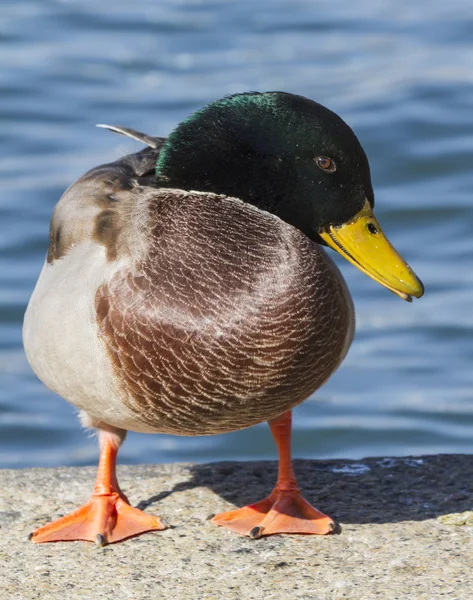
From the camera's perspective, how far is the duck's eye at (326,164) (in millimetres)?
3756

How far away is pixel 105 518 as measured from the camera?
13.4ft

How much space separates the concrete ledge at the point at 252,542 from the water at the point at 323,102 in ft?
4.48

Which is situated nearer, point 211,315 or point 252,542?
point 211,315

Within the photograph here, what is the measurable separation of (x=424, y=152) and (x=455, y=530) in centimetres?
642

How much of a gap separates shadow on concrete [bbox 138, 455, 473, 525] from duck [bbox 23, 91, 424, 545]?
275mm

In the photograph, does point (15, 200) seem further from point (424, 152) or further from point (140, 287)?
point (140, 287)

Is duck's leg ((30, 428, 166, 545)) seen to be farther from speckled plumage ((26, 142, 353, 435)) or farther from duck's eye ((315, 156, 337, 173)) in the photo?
duck's eye ((315, 156, 337, 173))

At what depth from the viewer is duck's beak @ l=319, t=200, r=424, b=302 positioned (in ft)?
12.5

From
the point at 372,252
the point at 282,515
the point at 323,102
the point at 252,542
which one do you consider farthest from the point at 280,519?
the point at 323,102

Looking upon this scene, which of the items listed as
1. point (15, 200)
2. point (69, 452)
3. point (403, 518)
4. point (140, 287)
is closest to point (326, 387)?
point (69, 452)

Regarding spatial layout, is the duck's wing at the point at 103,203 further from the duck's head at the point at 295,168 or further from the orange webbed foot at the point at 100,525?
the orange webbed foot at the point at 100,525

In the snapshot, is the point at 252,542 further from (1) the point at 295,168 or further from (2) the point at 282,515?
(1) the point at 295,168

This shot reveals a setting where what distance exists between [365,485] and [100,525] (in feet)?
3.20

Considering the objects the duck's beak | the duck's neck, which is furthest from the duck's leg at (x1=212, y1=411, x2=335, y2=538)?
the duck's neck
